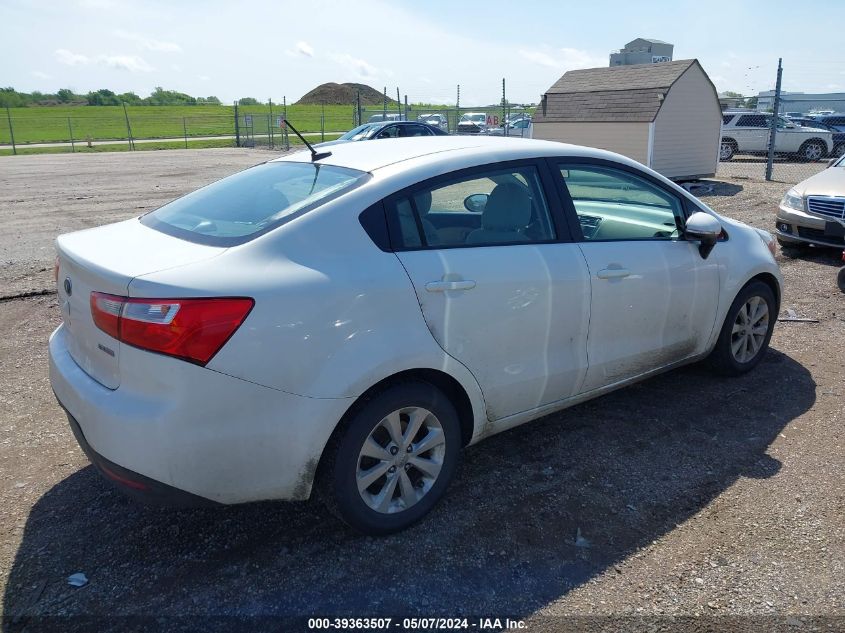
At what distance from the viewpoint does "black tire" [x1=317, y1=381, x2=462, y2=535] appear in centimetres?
272

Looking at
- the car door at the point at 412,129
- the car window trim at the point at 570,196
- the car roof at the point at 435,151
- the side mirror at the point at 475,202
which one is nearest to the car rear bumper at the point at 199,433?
the car roof at the point at 435,151

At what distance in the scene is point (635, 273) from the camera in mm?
3645

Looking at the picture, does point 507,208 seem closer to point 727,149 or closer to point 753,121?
point 727,149

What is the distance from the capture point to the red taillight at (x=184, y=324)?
7.83ft

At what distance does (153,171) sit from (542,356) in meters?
22.1

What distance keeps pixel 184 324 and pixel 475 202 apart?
6.18 feet

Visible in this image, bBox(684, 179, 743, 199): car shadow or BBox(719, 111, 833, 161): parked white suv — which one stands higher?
BBox(719, 111, 833, 161): parked white suv

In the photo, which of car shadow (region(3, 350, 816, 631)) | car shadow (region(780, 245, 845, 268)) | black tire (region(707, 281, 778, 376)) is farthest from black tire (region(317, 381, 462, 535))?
car shadow (region(780, 245, 845, 268))

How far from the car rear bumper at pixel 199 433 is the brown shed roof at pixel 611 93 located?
47.8ft

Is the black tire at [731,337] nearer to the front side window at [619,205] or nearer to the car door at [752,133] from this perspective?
the front side window at [619,205]

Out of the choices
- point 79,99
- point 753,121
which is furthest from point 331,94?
point 753,121

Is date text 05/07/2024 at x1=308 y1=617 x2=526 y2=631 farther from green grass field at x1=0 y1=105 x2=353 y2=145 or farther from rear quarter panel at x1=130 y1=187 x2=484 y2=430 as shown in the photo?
green grass field at x1=0 y1=105 x2=353 y2=145

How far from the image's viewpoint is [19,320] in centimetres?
597

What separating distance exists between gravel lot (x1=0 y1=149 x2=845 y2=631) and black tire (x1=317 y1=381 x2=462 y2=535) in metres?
0.12
